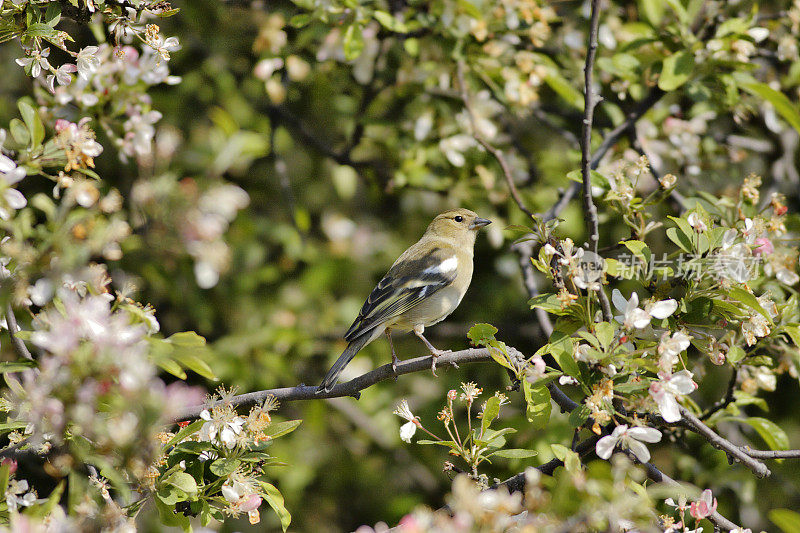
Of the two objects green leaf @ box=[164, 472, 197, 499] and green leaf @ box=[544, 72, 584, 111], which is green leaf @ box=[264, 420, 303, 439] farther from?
green leaf @ box=[544, 72, 584, 111]

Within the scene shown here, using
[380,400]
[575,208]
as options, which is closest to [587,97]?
[575,208]

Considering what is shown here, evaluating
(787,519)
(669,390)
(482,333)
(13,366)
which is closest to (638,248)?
(669,390)

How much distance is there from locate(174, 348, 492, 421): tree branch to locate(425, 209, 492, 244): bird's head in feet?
6.36

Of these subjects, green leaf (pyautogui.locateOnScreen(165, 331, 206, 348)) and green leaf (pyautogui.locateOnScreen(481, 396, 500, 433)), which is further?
green leaf (pyautogui.locateOnScreen(481, 396, 500, 433))

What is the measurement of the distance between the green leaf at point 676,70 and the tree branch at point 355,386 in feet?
6.10

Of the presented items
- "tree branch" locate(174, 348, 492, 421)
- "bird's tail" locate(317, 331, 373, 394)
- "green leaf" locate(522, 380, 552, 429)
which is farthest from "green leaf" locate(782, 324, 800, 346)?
"bird's tail" locate(317, 331, 373, 394)

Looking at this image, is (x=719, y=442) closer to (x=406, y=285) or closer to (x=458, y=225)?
(x=406, y=285)

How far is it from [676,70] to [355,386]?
7.69 ft

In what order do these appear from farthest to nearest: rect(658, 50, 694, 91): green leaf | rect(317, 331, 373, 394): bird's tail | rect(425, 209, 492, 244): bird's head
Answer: rect(425, 209, 492, 244): bird's head, rect(658, 50, 694, 91): green leaf, rect(317, 331, 373, 394): bird's tail

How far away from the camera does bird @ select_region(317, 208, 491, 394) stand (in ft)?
12.6

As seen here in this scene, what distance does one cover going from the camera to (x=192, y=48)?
5.47m

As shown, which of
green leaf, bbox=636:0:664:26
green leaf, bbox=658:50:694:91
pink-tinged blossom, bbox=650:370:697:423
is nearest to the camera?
pink-tinged blossom, bbox=650:370:697:423

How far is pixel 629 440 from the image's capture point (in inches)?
92.0

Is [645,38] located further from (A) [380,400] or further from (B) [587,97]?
(A) [380,400]
